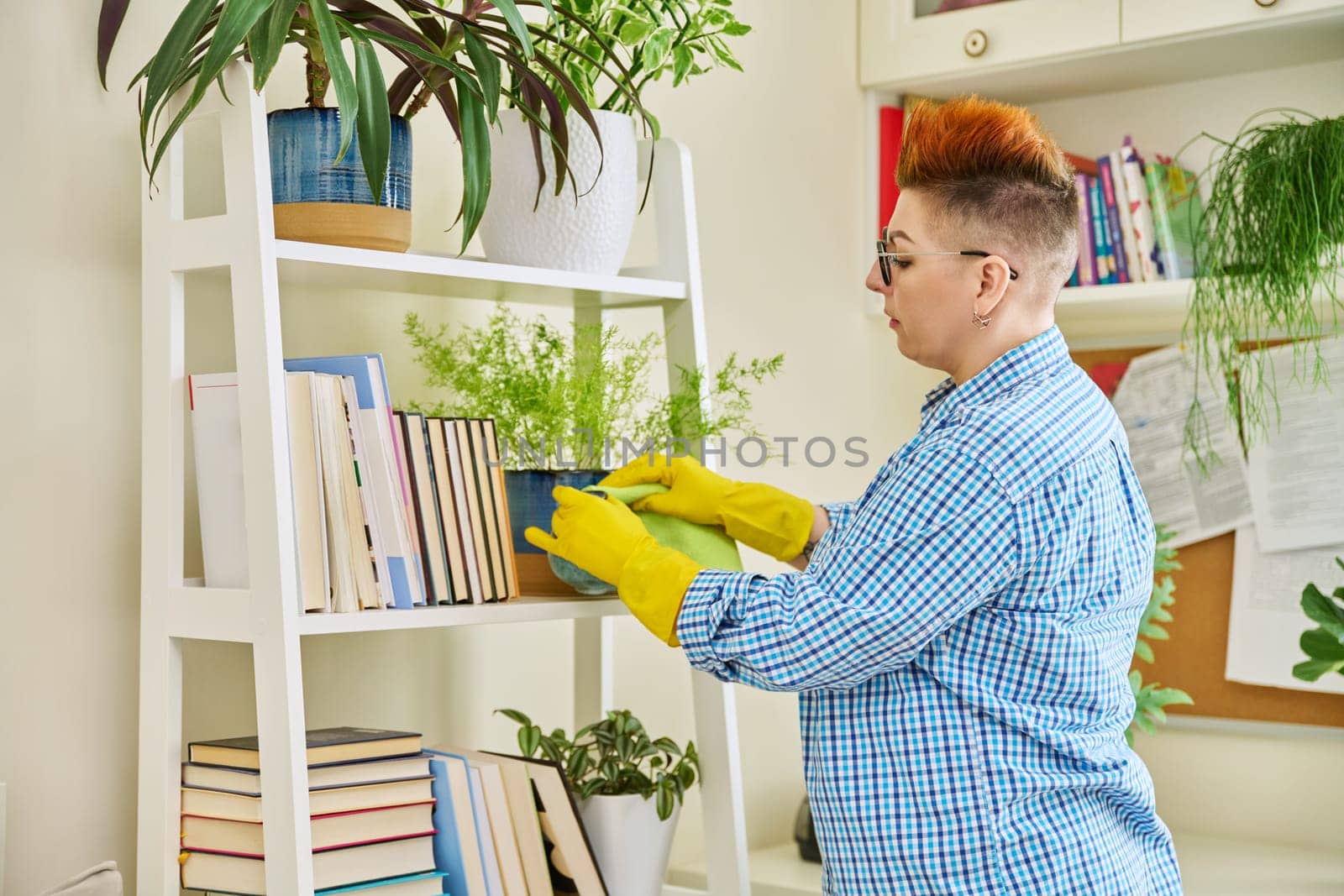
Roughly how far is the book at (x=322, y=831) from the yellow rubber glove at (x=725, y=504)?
40 centimetres

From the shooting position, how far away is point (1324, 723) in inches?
92.0

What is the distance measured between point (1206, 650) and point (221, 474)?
6.03ft

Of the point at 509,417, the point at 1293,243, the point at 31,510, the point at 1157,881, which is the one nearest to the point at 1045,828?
the point at 1157,881

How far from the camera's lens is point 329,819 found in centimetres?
128

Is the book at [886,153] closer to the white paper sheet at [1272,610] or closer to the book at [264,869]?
the white paper sheet at [1272,610]

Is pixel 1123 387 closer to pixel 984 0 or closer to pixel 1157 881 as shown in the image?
pixel 984 0

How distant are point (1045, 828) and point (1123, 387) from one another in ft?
4.92

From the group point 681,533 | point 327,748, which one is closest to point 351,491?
point 327,748

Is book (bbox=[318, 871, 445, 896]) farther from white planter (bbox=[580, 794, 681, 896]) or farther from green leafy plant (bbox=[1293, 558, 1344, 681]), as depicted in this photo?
Result: green leafy plant (bbox=[1293, 558, 1344, 681])

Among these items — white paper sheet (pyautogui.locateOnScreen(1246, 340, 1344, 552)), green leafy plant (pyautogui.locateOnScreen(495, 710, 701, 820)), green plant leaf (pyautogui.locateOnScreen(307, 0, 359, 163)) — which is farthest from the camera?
white paper sheet (pyautogui.locateOnScreen(1246, 340, 1344, 552))

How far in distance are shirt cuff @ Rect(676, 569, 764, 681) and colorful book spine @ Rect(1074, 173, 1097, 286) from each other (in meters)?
1.35

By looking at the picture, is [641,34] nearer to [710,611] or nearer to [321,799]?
[710,611]

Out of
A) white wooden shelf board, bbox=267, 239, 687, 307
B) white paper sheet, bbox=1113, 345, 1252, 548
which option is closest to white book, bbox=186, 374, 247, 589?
white wooden shelf board, bbox=267, 239, 687, 307

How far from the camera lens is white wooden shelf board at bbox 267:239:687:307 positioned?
1.31 metres
